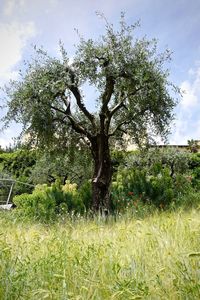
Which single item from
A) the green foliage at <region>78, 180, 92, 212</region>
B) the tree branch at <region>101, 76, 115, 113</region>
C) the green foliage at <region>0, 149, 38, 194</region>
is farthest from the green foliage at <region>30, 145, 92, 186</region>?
the tree branch at <region>101, 76, 115, 113</region>

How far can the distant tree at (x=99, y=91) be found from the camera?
10406mm

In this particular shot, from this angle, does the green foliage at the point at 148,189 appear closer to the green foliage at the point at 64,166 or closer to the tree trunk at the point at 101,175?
the tree trunk at the point at 101,175

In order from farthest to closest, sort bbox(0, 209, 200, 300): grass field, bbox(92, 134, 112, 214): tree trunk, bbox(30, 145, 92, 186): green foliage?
bbox(30, 145, 92, 186): green foliage
bbox(92, 134, 112, 214): tree trunk
bbox(0, 209, 200, 300): grass field

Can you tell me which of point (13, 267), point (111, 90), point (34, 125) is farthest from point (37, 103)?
point (13, 267)

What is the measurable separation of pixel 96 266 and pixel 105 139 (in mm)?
8295

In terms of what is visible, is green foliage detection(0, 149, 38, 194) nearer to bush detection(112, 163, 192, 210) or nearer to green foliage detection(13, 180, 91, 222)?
green foliage detection(13, 180, 91, 222)

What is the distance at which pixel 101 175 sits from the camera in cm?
1096

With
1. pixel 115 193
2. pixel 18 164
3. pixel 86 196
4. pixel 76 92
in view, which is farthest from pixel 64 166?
pixel 18 164

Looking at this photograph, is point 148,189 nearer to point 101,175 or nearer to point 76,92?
point 101,175

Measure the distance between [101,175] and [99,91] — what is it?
104 inches

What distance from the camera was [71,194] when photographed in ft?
37.6

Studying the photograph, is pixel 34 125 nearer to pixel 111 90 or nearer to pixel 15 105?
pixel 15 105

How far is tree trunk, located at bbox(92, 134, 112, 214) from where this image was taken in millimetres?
10781

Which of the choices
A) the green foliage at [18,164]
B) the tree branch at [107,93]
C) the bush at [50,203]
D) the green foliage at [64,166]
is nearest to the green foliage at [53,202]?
the bush at [50,203]
